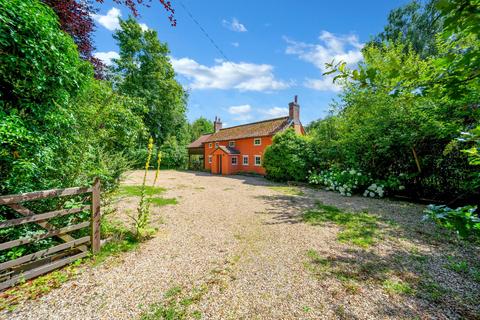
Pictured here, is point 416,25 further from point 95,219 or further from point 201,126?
point 201,126

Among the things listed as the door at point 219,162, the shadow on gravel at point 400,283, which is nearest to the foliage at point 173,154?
the door at point 219,162

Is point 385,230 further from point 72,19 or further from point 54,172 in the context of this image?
point 72,19

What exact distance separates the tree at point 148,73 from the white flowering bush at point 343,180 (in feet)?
66.5

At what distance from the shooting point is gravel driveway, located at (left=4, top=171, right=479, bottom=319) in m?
2.55

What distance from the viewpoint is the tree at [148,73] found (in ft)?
75.0

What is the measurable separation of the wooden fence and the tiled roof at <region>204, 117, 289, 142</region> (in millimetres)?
15838

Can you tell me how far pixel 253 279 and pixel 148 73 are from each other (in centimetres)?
2640

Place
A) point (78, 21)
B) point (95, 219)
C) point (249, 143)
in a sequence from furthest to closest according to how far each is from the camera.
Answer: point (249, 143) < point (78, 21) < point (95, 219)

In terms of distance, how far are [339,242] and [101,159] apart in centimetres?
567

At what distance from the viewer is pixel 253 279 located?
3.19 meters

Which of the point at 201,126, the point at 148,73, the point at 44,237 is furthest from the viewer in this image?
the point at 201,126

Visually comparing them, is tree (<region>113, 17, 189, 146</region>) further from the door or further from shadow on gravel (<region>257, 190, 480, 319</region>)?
A: shadow on gravel (<region>257, 190, 480, 319</region>)

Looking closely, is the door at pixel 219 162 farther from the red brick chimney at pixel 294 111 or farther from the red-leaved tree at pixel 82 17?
the red-leaved tree at pixel 82 17

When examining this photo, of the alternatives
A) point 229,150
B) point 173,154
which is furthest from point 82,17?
point 173,154
